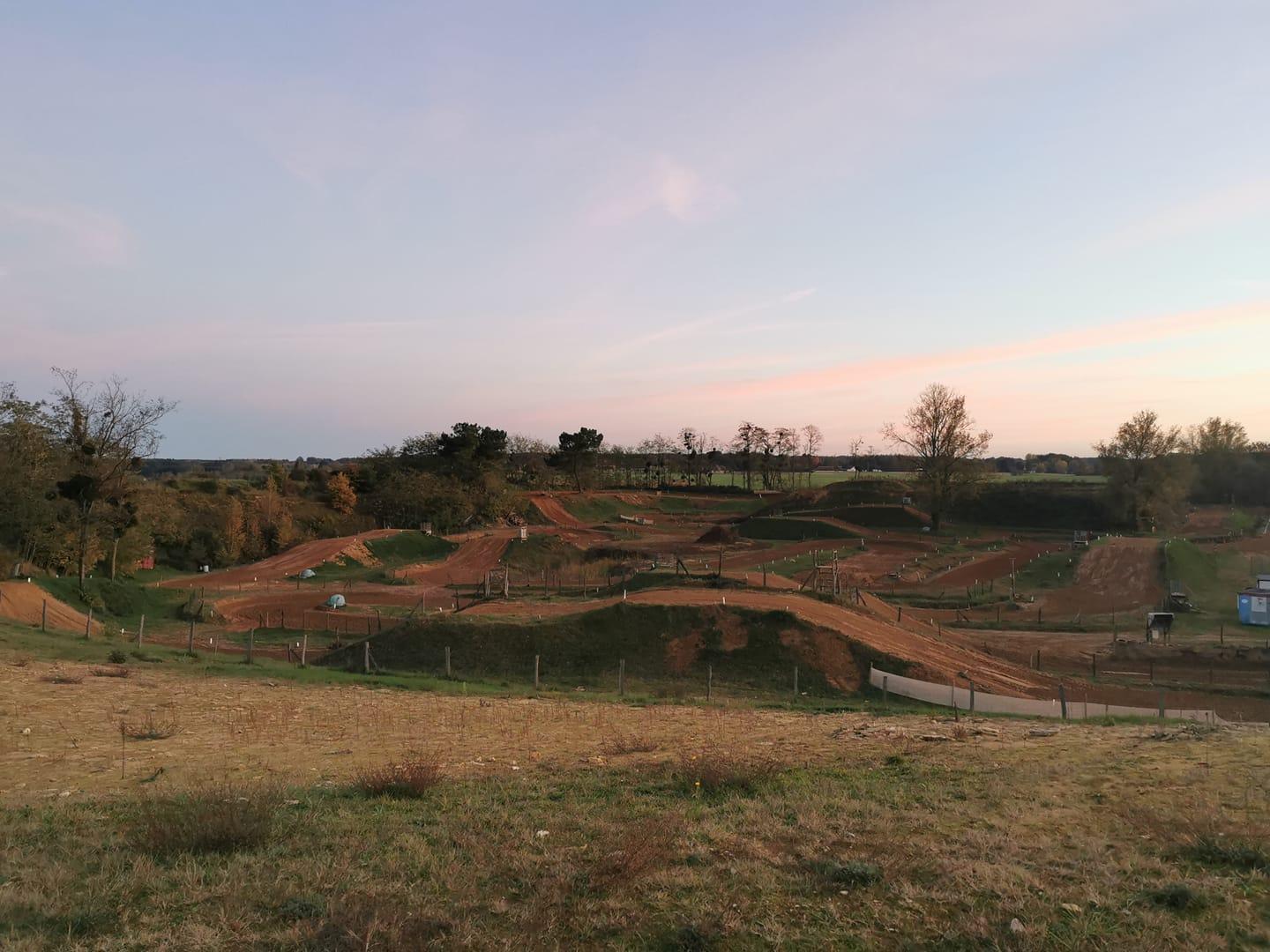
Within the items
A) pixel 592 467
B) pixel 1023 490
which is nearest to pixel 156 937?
pixel 1023 490

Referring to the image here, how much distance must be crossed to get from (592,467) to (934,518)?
60896 millimetres

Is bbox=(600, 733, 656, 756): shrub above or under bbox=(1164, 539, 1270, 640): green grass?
above

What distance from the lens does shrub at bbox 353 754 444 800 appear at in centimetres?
1002

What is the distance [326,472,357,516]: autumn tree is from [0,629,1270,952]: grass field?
69949 mm

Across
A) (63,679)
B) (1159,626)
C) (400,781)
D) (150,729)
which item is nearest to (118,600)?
(63,679)

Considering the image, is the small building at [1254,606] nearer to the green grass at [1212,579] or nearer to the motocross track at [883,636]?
the green grass at [1212,579]

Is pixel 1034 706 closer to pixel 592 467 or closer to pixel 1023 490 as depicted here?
pixel 1023 490

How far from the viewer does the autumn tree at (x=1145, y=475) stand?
8181 centimetres

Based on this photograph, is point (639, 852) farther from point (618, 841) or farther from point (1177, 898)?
point (1177, 898)

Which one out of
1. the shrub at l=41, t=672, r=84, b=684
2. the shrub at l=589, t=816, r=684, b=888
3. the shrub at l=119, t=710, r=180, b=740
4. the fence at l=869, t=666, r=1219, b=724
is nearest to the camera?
the shrub at l=589, t=816, r=684, b=888

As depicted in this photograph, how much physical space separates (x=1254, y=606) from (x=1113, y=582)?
41.7ft

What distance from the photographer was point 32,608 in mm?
32656

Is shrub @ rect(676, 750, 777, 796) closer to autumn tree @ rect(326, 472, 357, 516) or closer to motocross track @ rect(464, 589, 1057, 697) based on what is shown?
motocross track @ rect(464, 589, 1057, 697)

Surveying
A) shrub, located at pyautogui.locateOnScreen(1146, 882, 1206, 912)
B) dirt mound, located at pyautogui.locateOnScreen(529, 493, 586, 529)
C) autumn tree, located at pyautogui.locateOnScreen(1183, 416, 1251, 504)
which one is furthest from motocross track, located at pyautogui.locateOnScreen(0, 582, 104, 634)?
autumn tree, located at pyautogui.locateOnScreen(1183, 416, 1251, 504)
